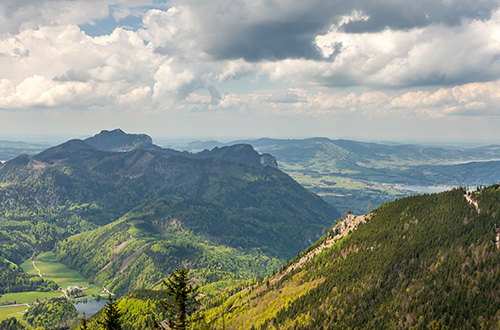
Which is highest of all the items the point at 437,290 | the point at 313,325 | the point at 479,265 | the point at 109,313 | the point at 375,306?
the point at 109,313

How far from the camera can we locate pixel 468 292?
174 meters

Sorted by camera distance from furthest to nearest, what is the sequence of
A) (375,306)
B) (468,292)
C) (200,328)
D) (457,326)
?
(375,306) → (468,292) → (457,326) → (200,328)

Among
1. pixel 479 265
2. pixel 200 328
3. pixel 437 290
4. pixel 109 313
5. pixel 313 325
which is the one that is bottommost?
pixel 313 325

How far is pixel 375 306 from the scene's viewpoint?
19438 cm

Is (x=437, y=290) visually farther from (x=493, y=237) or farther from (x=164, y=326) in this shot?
(x=164, y=326)

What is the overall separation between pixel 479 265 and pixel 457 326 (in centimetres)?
4123

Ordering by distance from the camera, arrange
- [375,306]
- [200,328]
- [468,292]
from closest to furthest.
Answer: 1. [200,328]
2. [468,292]
3. [375,306]

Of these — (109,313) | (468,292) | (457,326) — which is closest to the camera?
(109,313)

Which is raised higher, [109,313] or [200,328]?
[200,328]

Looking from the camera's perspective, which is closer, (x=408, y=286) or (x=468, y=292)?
(x=468, y=292)

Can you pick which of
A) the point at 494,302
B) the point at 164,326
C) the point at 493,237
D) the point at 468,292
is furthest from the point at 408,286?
the point at 164,326

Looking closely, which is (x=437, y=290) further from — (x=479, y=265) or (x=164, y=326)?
(x=164, y=326)

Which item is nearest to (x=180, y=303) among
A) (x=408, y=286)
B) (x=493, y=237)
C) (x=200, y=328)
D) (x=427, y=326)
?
(x=200, y=328)

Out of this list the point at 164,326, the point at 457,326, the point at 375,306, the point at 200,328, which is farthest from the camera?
the point at 375,306
